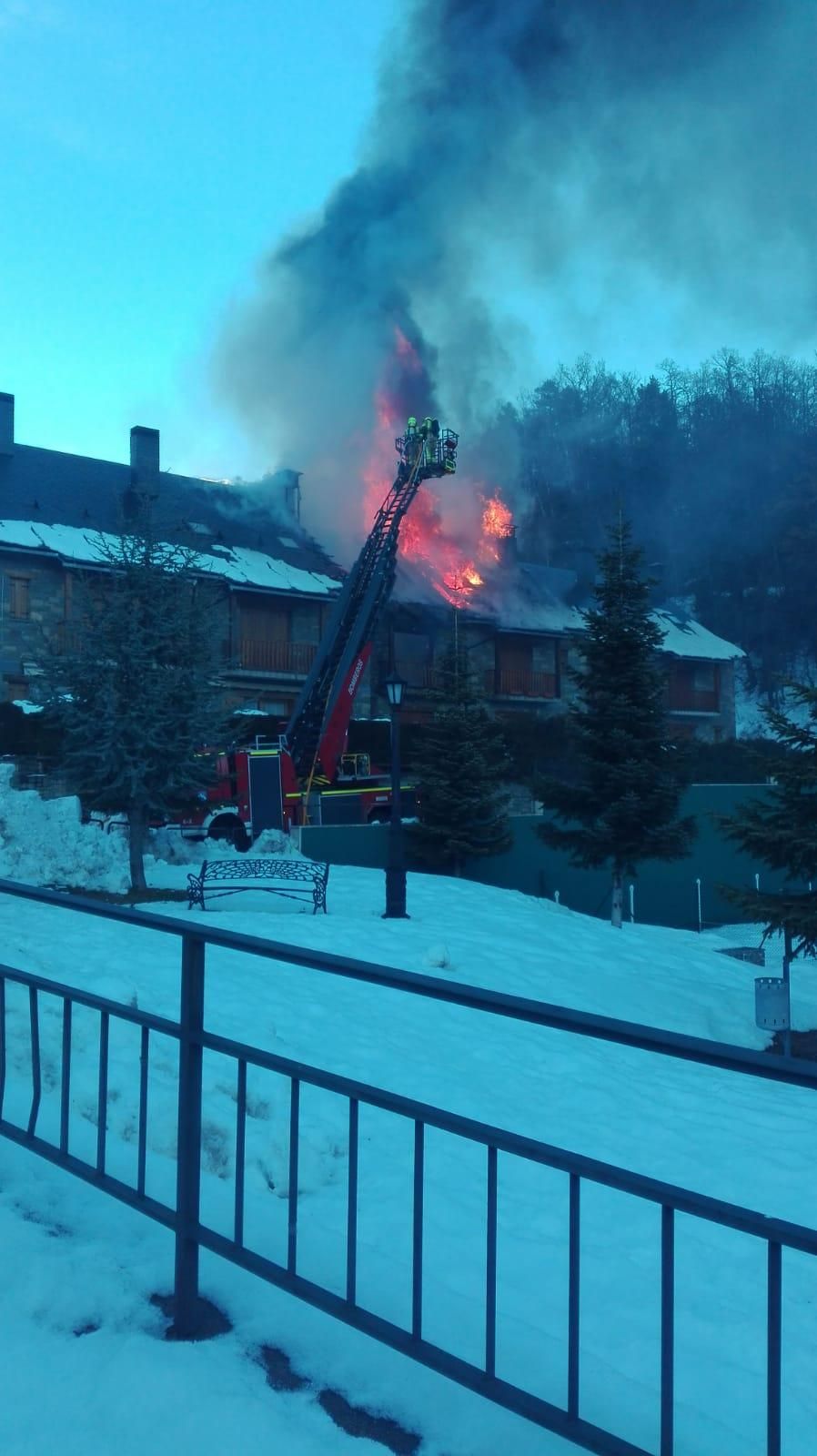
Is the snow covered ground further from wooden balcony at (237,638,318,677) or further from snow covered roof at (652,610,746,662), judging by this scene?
snow covered roof at (652,610,746,662)

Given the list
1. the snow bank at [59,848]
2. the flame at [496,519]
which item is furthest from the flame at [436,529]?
the snow bank at [59,848]

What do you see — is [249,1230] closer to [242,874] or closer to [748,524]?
[242,874]

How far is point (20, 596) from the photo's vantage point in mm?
31078

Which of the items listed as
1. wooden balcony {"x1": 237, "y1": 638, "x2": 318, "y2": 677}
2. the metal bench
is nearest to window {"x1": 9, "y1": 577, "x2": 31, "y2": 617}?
wooden balcony {"x1": 237, "y1": 638, "x2": 318, "y2": 677}

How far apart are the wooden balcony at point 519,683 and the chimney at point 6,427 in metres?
18.4

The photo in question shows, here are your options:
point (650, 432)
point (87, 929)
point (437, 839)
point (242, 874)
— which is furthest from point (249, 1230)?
point (650, 432)

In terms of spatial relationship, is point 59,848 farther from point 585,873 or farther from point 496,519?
point 496,519

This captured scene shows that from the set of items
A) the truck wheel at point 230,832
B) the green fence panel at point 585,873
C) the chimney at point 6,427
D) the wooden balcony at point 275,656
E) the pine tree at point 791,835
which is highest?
the chimney at point 6,427

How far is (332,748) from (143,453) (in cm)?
1598

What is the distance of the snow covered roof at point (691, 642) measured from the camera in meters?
47.7

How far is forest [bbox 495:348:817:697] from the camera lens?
6675 centimetres

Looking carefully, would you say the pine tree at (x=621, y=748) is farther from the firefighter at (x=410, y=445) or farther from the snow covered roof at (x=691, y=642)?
the snow covered roof at (x=691, y=642)

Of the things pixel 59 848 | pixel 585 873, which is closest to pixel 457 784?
pixel 585 873

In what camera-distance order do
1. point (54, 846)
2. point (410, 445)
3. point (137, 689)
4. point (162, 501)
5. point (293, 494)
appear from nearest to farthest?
point (137, 689) → point (54, 846) → point (162, 501) → point (410, 445) → point (293, 494)
